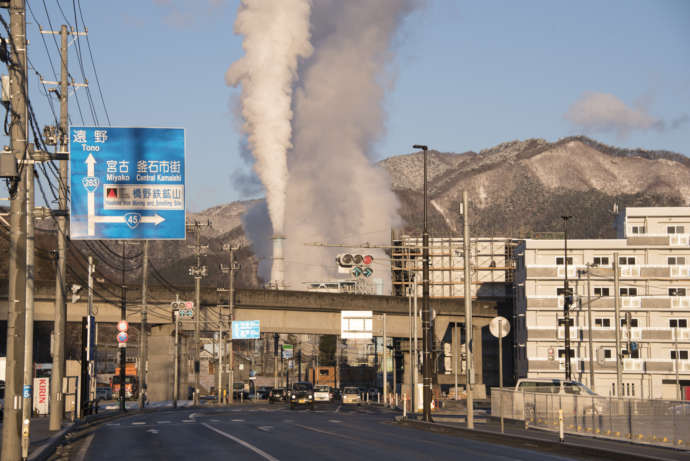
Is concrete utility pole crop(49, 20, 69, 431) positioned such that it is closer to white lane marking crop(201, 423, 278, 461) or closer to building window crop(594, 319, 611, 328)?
white lane marking crop(201, 423, 278, 461)

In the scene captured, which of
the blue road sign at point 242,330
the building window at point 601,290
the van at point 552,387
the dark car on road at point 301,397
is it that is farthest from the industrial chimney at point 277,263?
the van at point 552,387

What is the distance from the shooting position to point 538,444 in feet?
103

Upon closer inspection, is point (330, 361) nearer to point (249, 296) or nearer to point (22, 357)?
point (249, 296)

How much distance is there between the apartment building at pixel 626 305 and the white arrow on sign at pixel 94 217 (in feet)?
254

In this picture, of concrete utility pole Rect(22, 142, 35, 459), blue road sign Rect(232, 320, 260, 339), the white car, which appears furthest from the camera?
the white car

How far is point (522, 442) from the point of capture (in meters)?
32.4

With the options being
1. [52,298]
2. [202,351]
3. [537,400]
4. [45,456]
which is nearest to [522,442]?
[537,400]

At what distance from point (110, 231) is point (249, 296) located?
62.0 m

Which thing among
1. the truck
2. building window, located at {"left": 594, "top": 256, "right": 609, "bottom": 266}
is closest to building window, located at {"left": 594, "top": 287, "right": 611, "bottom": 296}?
building window, located at {"left": 594, "top": 256, "right": 609, "bottom": 266}

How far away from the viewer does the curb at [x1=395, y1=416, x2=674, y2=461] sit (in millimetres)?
26359

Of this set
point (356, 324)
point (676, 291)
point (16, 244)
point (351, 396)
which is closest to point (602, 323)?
point (676, 291)

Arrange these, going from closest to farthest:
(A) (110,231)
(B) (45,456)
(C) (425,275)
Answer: (B) (45,456) → (A) (110,231) → (C) (425,275)

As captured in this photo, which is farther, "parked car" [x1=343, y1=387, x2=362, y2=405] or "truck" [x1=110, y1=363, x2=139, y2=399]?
"truck" [x1=110, y1=363, x2=139, y2=399]

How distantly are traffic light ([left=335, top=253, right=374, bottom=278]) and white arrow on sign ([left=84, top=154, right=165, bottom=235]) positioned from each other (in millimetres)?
95178
